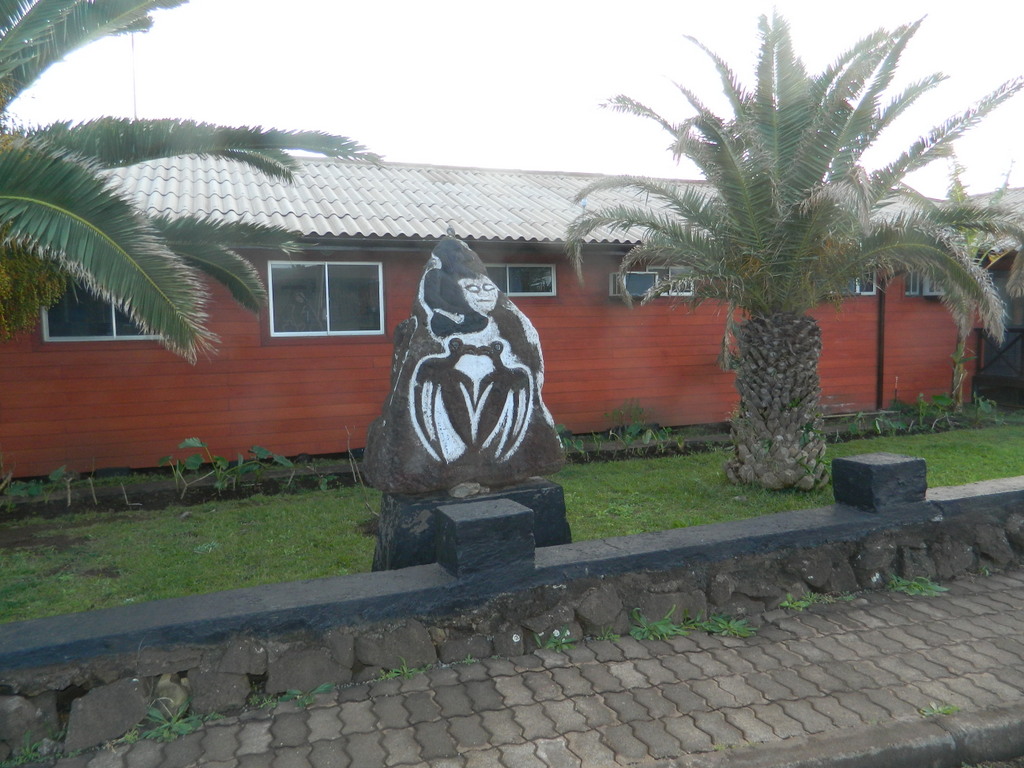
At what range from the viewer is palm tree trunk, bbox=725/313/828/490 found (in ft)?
22.6

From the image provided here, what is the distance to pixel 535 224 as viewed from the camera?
1010 cm

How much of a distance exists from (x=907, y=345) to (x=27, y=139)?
12.5 meters

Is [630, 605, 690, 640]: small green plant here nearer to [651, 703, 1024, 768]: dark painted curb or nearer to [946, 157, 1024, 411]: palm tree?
[651, 703, 1024, 768]: dark painted curb

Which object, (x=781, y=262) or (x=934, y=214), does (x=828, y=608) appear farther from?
(x=934, y=214)

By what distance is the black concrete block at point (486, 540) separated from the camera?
3633 mm

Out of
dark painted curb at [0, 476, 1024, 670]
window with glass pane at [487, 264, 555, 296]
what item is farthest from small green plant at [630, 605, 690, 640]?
window with glass pane at [487, 264, 555, 296]

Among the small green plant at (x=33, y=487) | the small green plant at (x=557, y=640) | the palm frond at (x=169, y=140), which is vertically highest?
the palm frond at (x=169, y=140)

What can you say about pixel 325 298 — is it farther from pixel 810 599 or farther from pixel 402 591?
pixel 810 599

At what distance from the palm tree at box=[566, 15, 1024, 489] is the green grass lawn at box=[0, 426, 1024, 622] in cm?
90

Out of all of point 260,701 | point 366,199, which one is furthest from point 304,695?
point 366,199

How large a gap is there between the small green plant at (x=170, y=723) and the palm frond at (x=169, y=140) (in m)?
3.72

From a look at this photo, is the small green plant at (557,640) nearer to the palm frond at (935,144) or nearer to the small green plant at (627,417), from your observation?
the palm frond at (935,144)

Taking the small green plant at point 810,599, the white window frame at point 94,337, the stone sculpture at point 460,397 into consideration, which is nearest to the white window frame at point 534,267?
the white window frame at point 94,337

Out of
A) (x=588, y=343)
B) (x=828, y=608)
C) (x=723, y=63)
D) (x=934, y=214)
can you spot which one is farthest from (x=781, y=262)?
(x=588, y=343)
